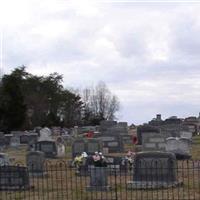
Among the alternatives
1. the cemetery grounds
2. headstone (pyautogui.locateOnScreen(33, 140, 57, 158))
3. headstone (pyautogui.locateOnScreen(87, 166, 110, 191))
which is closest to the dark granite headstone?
headstone (pyautogui.locateOnScreen(33, 140, 57, 158))

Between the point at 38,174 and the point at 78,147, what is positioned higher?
the point at 78,147

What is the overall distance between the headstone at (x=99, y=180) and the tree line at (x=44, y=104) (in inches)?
1926

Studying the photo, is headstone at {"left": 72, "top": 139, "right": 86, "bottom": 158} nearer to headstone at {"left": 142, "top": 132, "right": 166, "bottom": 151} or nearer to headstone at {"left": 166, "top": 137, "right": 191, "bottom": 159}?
headstone at {"left": 166, "top": 137, "right": 191, "bottom": 159}

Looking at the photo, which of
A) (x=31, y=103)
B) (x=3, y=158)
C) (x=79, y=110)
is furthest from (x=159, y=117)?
(x=3, y=158)

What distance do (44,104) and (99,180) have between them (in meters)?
69.2

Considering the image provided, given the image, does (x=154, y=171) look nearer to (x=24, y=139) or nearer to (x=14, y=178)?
(x=14, y=178)

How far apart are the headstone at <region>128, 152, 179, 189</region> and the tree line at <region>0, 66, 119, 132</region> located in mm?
48257

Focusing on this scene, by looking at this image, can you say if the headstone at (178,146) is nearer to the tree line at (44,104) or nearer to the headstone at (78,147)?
the headstone at (78,147)

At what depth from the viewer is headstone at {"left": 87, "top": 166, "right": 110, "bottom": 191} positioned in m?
15.0

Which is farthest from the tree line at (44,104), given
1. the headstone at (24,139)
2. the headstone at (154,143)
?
the headstone at (154,143)

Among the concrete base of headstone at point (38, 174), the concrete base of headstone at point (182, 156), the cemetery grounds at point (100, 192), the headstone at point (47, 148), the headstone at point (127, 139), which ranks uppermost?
the headstone at point (127, 139)

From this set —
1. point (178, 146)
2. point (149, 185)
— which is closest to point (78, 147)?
point (178, 146)

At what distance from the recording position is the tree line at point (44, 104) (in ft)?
213

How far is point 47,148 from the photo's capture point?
94.5 ft
